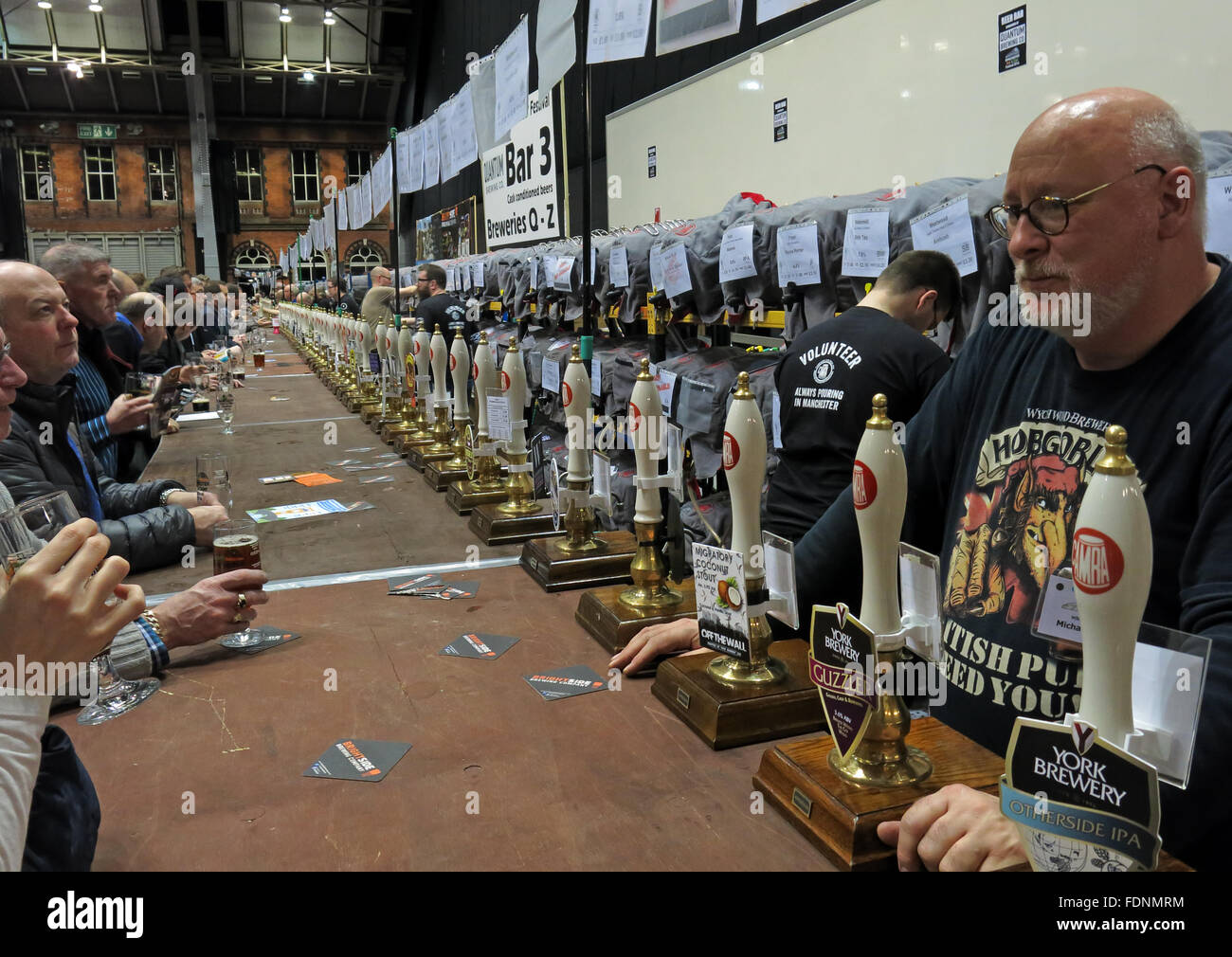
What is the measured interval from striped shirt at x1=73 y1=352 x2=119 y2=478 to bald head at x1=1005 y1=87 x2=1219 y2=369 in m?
3.46

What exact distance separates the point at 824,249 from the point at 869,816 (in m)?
1.79

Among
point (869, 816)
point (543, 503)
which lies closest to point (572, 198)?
point (543, 503)

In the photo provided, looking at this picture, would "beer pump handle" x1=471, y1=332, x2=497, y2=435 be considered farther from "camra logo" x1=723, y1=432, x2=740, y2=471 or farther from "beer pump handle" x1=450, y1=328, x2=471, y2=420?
"camra logo" x1=723, y1=432, x2=740, y2=471

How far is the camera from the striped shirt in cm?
355

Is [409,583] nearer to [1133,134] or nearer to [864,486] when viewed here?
[864,486]

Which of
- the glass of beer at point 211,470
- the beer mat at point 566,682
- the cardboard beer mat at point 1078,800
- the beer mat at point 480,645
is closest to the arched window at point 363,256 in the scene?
the glass of beer at point 211,470

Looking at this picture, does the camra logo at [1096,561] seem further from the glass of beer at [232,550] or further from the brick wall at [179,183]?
the brick wall at [179,183]

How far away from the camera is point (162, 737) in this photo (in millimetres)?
1185

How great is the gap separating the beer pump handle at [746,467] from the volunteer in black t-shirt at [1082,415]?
0.26m

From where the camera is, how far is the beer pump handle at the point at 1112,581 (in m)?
0.62

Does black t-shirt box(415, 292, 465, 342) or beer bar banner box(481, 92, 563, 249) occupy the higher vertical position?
Result: beer bar banner box(481, 92, 563, 249)

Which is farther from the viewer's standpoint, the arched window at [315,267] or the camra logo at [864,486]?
the arched window at [315,267]

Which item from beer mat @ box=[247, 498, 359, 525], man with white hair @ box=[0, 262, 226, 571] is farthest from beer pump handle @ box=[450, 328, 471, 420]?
man with white hair @ box=[0, 262, 226, 571]
